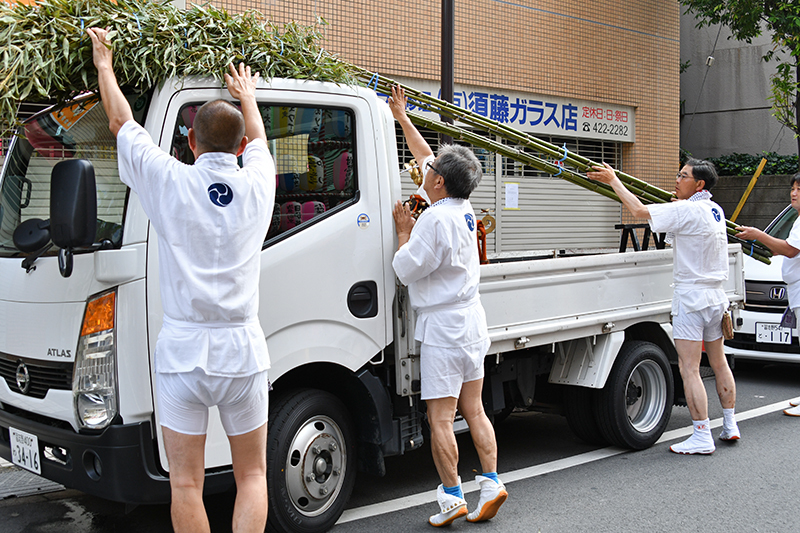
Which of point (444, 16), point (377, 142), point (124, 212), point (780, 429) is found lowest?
point (780, 429)

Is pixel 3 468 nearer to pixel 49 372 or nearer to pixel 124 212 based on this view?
pixel 49 372

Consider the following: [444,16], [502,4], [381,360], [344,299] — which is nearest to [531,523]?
[381,360]

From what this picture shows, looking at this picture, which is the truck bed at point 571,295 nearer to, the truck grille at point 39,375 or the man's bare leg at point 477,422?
the man's bare leg at point 477,422

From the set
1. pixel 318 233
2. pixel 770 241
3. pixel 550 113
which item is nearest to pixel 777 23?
pixel 550 113

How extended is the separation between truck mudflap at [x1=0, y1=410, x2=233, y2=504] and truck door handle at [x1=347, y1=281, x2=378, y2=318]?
3.69ft

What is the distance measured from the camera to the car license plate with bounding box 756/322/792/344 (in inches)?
292

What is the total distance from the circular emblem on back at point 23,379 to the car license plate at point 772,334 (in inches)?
265

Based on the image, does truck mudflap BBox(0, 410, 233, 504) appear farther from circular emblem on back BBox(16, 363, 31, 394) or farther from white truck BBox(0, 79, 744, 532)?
circular emblem on back BBox(16, 363, 31, 394)

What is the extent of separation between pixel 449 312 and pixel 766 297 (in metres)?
5.26

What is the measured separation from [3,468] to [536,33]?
9.78 metres

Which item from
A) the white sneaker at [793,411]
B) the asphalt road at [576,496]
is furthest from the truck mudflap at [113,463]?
the white sneaker at [793,411]

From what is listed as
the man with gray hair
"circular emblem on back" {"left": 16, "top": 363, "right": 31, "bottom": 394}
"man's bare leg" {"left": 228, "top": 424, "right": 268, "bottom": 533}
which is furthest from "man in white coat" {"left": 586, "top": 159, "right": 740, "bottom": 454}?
"circular emblem on back" {"left": 16, "top": 363, "right": 31, "bottom": 394}

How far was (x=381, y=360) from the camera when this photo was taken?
3.91 meters

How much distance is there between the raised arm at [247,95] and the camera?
10.1ft
